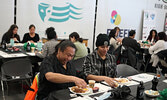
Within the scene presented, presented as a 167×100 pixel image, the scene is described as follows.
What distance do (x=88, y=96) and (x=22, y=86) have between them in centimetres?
249

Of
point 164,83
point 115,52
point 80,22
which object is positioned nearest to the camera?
point 164,83

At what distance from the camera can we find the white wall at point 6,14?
5.78 metres

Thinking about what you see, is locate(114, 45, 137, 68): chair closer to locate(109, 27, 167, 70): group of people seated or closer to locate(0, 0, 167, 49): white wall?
locate(109, 27, 167, 70): group of people seated

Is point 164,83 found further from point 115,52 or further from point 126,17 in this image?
point 126,17

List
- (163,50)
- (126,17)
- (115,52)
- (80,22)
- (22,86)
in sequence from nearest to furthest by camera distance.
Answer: (22,86)
(163,50)
(115,52)
(80,22)
(126,17)

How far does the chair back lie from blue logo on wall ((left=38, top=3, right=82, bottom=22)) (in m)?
3.57

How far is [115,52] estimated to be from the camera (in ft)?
17.6

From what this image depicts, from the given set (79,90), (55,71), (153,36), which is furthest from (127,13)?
(79,90)

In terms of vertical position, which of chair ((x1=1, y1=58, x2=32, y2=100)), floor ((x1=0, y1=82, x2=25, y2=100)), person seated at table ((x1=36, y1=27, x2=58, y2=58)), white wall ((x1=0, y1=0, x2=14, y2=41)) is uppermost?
white wall ((x1=0, y1=0, x2=14, y2=41))

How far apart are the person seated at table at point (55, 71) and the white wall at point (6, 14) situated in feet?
14.3

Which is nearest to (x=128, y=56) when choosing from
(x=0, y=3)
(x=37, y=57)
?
(x=37, y=57)

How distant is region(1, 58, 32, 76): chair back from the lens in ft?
10.3

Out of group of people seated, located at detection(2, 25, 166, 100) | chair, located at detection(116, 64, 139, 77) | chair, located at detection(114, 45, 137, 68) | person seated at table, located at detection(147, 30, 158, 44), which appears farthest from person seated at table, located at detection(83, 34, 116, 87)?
person seated at table, located at detection(147, 30, 158, 44)

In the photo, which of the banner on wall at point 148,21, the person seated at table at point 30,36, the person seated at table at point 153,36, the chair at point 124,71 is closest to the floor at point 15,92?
the person seated at table at point 30,36
